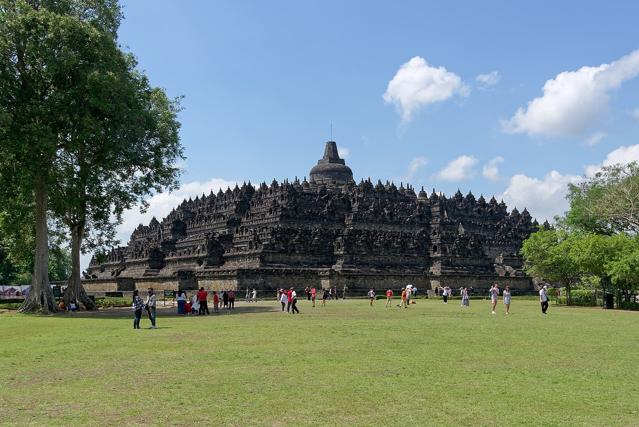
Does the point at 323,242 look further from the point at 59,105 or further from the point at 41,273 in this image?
the point at 59,105

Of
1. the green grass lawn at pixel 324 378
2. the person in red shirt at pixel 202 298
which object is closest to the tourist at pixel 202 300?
the person in red shirt at pixel 202 298

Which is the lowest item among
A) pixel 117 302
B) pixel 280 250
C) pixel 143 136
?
pixel 117 302

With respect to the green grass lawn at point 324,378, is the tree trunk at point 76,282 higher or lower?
higher

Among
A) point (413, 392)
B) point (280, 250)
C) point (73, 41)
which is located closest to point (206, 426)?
point (413, 392)

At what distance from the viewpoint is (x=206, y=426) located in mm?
8914

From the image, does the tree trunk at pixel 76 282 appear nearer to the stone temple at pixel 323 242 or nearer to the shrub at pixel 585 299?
the stone temple at pixel 323 242

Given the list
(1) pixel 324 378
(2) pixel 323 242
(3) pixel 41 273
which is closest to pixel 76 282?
(3) pixel 41 273

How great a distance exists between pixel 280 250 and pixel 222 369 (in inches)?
1992

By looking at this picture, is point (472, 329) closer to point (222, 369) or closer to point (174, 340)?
point (174, 340)

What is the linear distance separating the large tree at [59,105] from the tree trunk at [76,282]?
12.2 ft

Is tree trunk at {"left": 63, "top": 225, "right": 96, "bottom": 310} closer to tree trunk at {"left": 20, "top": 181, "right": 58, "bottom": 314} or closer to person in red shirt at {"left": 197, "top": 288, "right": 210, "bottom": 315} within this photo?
tree trunk at {"left": 20, "top": 181, "right": 58, "bottom": 314}

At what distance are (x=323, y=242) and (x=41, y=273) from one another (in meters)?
35.8

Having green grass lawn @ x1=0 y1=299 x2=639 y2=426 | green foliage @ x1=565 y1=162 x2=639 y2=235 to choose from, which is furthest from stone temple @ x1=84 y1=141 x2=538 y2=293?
green grass lawn @ x1=0 y1=299 x2=639 y2=426

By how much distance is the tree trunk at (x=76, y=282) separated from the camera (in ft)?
139
